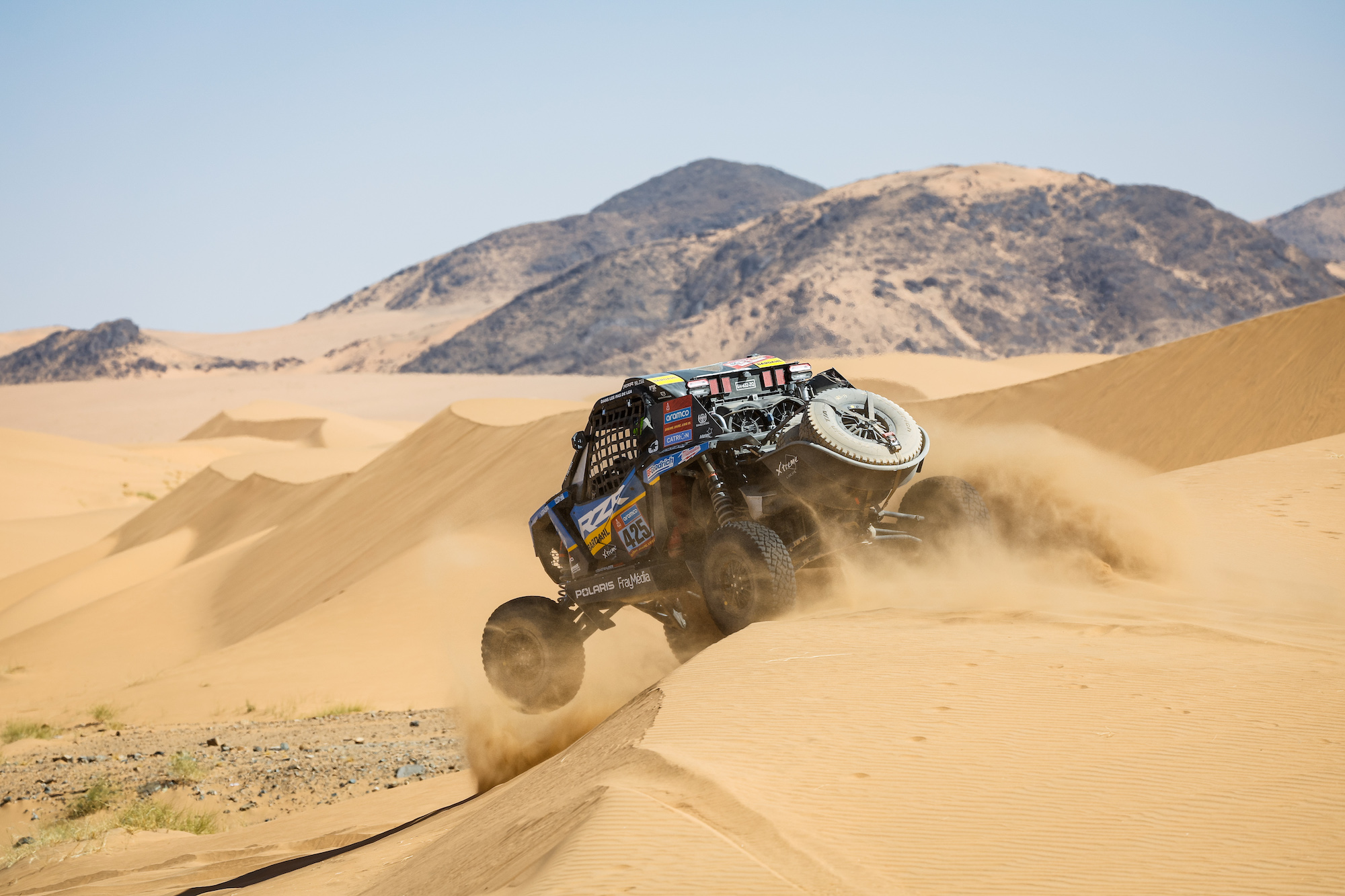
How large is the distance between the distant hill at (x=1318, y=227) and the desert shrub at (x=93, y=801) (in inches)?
7949

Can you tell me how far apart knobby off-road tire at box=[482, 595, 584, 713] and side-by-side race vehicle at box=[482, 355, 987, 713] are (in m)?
0.01

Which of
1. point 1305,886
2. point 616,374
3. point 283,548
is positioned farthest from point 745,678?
point 616,374

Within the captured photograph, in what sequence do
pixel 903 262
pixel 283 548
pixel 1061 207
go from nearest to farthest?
pixel 283 548
pixel 903 262
pixel 1061 207

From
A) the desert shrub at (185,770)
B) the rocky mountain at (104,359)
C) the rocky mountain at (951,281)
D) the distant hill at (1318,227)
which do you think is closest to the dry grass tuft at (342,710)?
the desert shrub at (185,770)

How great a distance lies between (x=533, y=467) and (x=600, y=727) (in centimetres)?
1745

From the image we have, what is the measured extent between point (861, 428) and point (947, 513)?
1.01 metres

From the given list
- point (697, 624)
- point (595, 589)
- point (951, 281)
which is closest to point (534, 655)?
point (595, 589)

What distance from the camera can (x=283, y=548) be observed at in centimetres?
2616

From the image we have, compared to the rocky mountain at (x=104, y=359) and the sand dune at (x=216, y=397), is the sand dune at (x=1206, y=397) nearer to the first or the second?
the sand dune at (x=216, y=397)

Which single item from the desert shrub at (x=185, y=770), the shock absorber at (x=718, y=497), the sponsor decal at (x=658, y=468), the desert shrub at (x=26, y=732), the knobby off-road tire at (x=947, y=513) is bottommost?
the desert shrub at (x=185, y=770)

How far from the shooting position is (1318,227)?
190 meters

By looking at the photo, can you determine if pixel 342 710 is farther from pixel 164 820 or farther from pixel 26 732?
pixel 164 820

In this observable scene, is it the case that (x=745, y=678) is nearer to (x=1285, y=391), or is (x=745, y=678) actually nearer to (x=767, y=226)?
(x=1285, y=391)

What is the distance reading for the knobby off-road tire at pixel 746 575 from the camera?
6953mm
